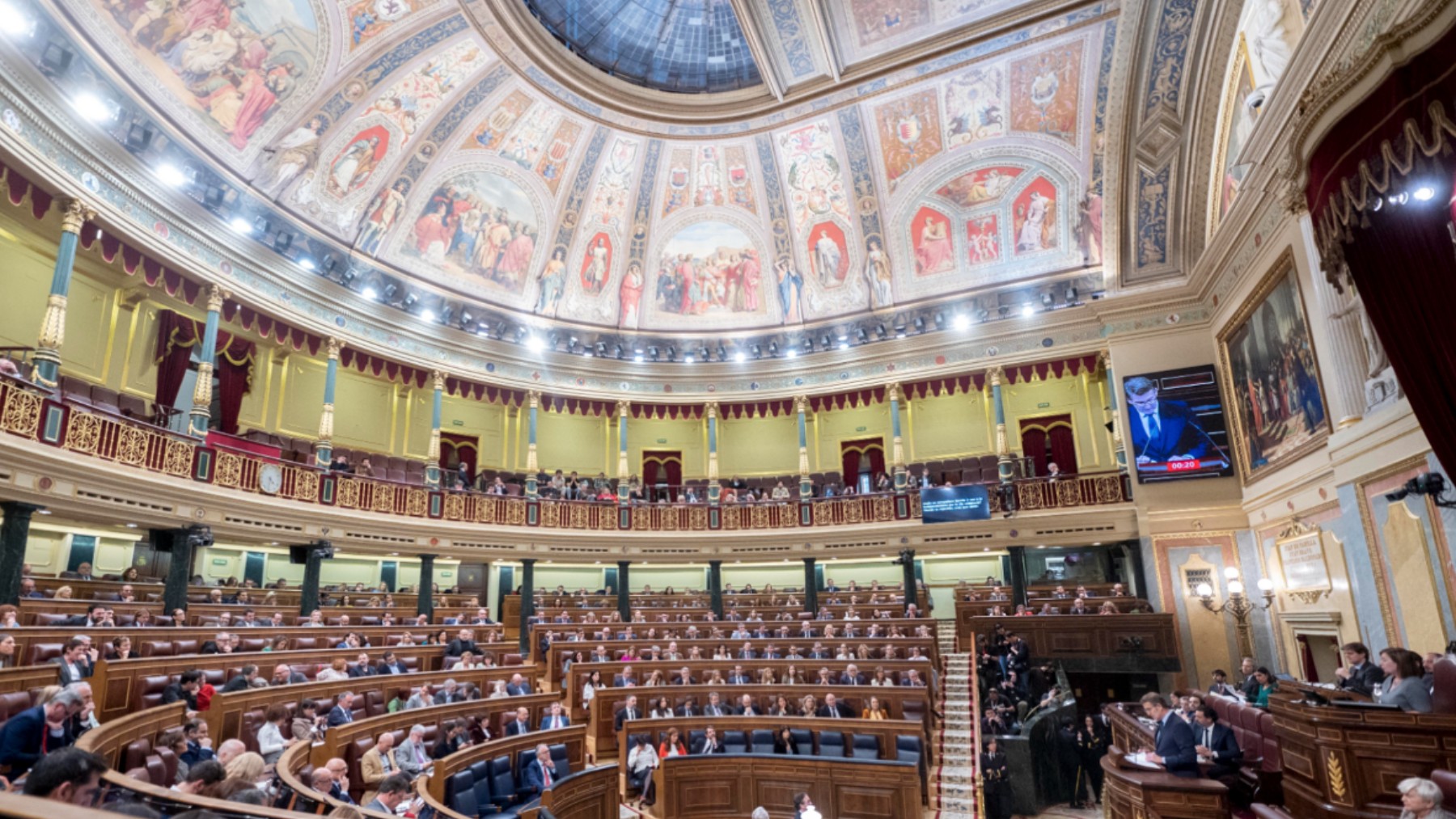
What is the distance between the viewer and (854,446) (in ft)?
73.6

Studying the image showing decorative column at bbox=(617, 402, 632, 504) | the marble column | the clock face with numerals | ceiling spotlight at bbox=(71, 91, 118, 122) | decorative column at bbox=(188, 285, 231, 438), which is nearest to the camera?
ceiling spotlight at bbox=(71, 91, 118, 122)

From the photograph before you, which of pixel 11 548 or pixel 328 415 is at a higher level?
pixel 328 415

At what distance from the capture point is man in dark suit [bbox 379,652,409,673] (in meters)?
10.0

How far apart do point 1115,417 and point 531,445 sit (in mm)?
14482

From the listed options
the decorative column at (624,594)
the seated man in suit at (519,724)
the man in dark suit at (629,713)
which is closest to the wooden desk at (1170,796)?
the man in dark suit at (629,713)

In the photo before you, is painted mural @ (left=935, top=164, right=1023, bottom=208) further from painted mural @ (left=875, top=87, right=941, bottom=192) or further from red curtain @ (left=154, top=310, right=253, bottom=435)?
red curtain @ (left=154, top=310, right=253, bottom=435)

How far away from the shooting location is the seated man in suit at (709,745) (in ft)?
29.7

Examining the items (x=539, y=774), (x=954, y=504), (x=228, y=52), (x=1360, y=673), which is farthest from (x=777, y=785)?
(x=228, y=52)

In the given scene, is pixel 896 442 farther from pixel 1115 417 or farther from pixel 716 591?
pixel 716 591

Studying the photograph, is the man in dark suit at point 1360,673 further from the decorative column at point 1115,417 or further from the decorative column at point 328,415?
the decorative column at point 328,415

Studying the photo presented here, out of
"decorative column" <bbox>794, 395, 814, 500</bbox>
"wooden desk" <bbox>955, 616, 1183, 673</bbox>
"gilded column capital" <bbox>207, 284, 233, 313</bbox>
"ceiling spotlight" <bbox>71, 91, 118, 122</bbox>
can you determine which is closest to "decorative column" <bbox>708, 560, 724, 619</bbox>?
"decorative column" <bbox>794, 395, 814, 500</bbox>

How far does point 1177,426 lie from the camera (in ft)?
48.9

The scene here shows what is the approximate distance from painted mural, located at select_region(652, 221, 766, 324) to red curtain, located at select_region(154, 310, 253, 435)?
10535 mm

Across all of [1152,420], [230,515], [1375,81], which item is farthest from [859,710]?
[230,515]
